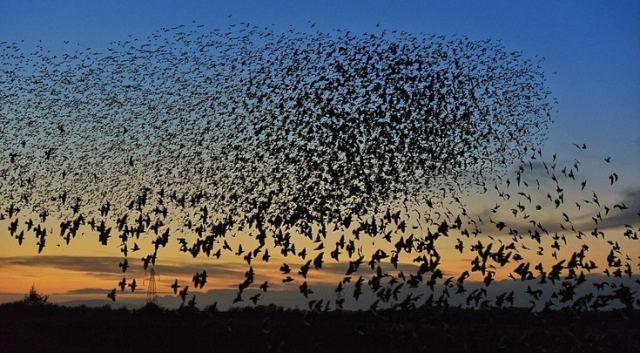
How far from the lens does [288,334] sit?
41656 mm

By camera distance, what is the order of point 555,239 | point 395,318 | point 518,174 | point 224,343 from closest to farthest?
point 518,174 < point 555,239 < point 224,343 < point 395,318

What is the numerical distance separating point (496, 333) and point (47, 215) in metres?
22.9

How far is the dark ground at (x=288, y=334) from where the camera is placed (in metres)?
38.8

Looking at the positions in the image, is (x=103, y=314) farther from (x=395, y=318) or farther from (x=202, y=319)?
(x=395, y=318)

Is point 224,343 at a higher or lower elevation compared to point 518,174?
lower

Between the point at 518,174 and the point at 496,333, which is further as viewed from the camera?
the point at 496,333

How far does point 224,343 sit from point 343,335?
6.04m

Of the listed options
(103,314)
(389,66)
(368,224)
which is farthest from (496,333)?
(103,314)

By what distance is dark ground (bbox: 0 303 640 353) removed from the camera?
3881 centimetres

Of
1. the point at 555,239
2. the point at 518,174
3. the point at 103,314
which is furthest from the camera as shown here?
the point at 103,314

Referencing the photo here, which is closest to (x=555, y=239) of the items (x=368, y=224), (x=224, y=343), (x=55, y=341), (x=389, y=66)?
(x=368, y=224)

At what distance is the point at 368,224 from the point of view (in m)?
33.9

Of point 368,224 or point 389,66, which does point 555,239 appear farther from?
point 389,66

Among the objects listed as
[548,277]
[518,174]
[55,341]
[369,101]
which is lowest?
[55,341]
